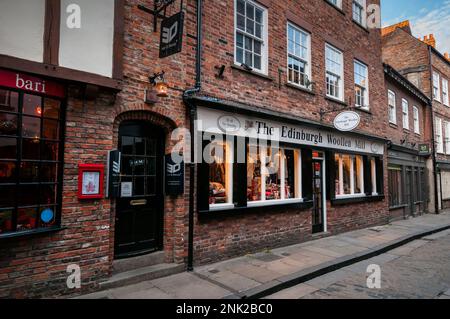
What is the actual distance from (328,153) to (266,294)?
601 cm

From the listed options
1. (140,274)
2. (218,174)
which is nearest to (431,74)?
(218,174)

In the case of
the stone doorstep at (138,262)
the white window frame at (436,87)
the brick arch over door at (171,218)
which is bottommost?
the stone doorstep at (138,262)

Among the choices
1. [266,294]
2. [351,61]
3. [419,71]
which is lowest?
[266,294]

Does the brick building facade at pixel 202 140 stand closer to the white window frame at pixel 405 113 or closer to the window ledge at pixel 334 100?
the window ledge at pixel 334 100

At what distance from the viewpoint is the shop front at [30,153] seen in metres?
4.02

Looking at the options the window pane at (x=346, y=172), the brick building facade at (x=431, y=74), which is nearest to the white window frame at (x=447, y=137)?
the brick building facade at (x=431, y=74)

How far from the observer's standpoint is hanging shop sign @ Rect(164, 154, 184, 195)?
557 centimetres

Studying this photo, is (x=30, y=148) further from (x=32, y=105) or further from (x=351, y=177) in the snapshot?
(x=351, y=177)

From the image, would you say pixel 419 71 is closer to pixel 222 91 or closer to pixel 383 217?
pixel 383 217

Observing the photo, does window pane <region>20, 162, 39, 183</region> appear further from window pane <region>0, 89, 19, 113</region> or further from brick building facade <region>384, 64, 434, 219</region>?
brick building facade <region>384, 64, 434, 219</region>

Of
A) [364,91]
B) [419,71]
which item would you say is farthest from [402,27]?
[364,91]

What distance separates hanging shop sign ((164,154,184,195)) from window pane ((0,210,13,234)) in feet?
8.23

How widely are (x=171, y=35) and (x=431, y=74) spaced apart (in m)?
18.8

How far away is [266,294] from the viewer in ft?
15.9
